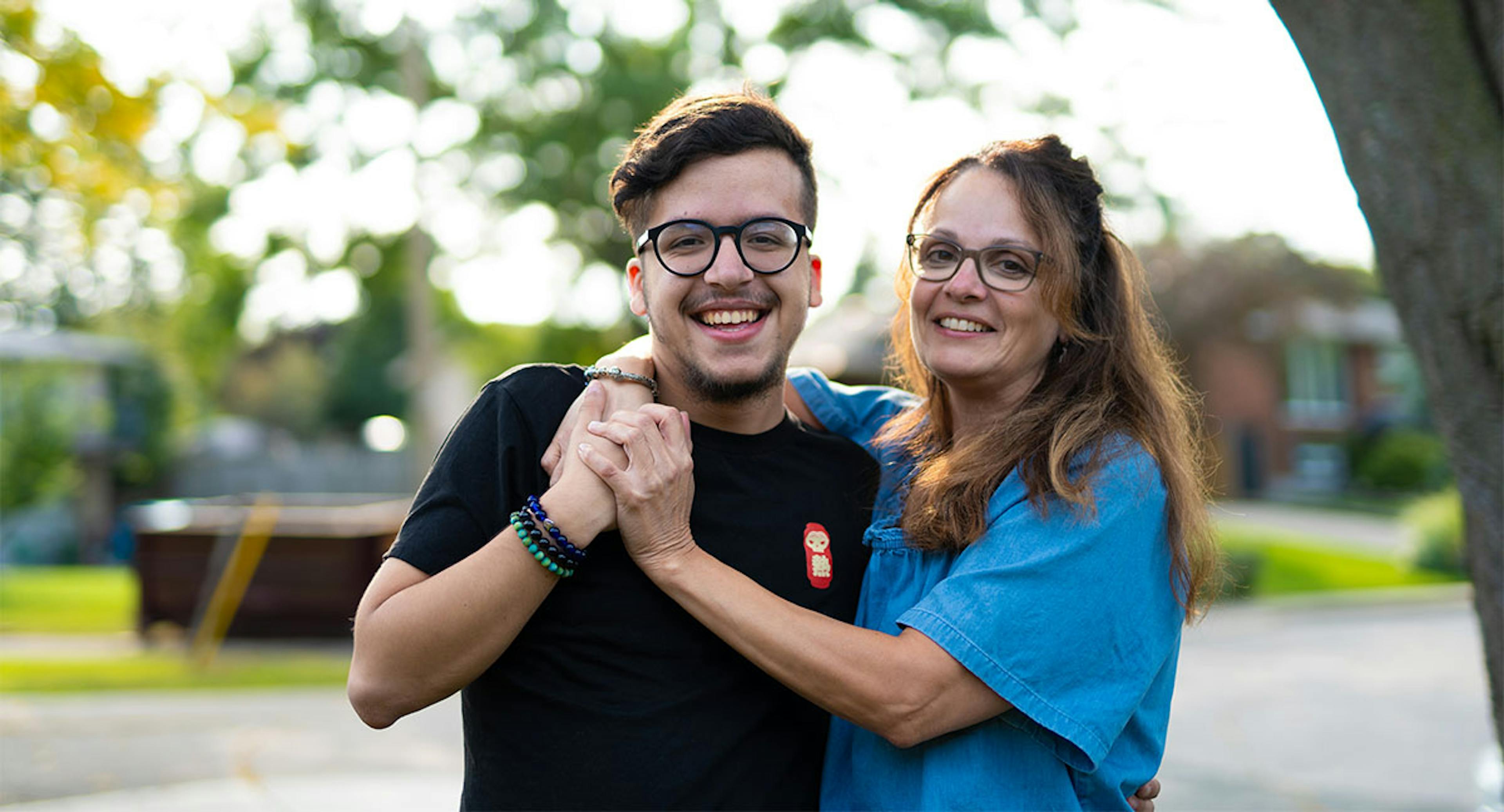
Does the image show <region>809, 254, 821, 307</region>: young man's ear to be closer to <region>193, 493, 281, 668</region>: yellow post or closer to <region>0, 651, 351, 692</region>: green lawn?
<region>0, 651, 351, 692</region>: green lawn

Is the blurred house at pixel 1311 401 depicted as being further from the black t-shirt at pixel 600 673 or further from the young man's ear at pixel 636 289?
the black t-shirt at pixel 600 673

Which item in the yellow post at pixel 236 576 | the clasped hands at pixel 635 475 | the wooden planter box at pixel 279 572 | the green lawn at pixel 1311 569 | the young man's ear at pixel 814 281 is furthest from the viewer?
the green lawn at pixel 1311 569

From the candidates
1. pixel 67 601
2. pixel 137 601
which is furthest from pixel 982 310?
pixel 67 601

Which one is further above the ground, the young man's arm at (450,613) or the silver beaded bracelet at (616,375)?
the silver beaded bracelet at (616,375)

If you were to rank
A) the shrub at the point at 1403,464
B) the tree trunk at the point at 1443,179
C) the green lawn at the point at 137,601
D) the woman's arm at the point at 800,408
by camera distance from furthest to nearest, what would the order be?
the shrub at the point at 1403,464, the green lawn at the point at 137,601, the woman's arm at the point at 800,408, the tree trunk at the point at 1443,179

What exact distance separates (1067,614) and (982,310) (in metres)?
0.72

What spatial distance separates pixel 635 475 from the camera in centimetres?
238

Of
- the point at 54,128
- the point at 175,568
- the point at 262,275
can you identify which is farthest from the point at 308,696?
the point at 262,275

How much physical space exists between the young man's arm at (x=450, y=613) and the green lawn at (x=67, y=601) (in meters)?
11.6

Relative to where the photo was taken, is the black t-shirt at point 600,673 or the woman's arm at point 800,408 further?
the woman's arm at point 800,408

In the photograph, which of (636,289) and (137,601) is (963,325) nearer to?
(636,289)

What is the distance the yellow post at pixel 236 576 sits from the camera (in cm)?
1157

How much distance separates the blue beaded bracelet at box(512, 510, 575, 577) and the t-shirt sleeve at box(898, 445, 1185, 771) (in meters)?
0.67

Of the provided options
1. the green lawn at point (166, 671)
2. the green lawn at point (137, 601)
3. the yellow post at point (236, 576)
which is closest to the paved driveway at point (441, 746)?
the green lawn at point (166, 671)
